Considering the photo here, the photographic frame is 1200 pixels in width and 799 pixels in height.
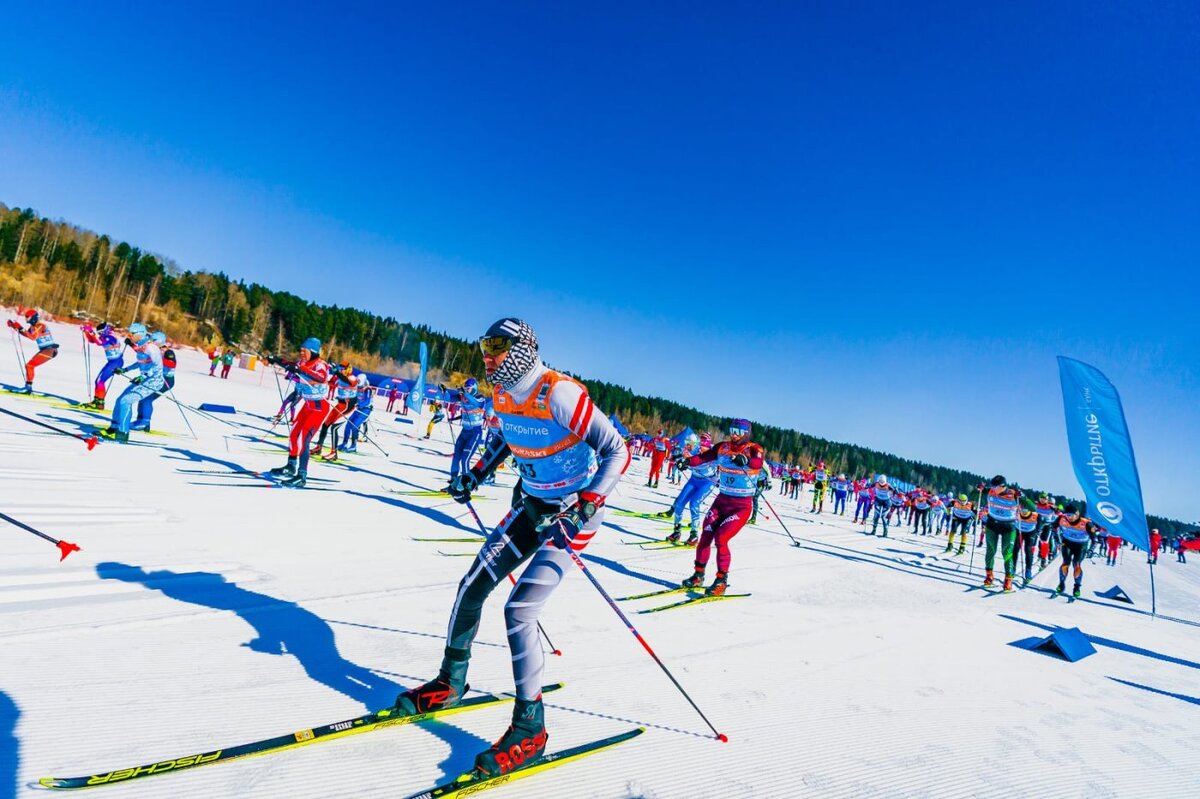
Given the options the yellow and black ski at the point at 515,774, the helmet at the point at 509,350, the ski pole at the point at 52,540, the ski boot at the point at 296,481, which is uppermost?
the helmet at the point at 509,350

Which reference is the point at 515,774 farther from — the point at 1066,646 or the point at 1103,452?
the point at 1103,452

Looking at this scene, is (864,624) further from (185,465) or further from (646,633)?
(185,465)

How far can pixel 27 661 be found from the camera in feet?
11.1

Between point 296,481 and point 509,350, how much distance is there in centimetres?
861

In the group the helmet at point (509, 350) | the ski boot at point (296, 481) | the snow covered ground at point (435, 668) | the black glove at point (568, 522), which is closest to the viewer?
the snow covered ground at point (435, 668)

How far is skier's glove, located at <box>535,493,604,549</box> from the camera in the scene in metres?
3.17

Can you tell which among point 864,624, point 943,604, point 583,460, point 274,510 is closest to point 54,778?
point 583,460

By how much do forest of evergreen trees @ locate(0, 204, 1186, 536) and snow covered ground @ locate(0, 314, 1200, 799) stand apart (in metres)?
38.7

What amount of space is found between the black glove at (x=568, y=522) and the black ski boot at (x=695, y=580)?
4.92 meters

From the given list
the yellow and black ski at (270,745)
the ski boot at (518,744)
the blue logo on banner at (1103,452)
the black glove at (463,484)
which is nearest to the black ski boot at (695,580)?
the yellow and black ski at (270,745)

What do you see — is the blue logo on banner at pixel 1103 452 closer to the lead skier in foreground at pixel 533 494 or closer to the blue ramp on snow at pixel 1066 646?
the blue ramp on snow at pixel 1066 646

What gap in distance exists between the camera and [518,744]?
2.96m

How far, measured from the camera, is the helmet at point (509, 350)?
3408 millimetres

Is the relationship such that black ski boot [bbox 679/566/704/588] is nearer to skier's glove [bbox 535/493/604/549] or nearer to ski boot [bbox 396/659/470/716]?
ski boot [bbox 396/659/470/716]
